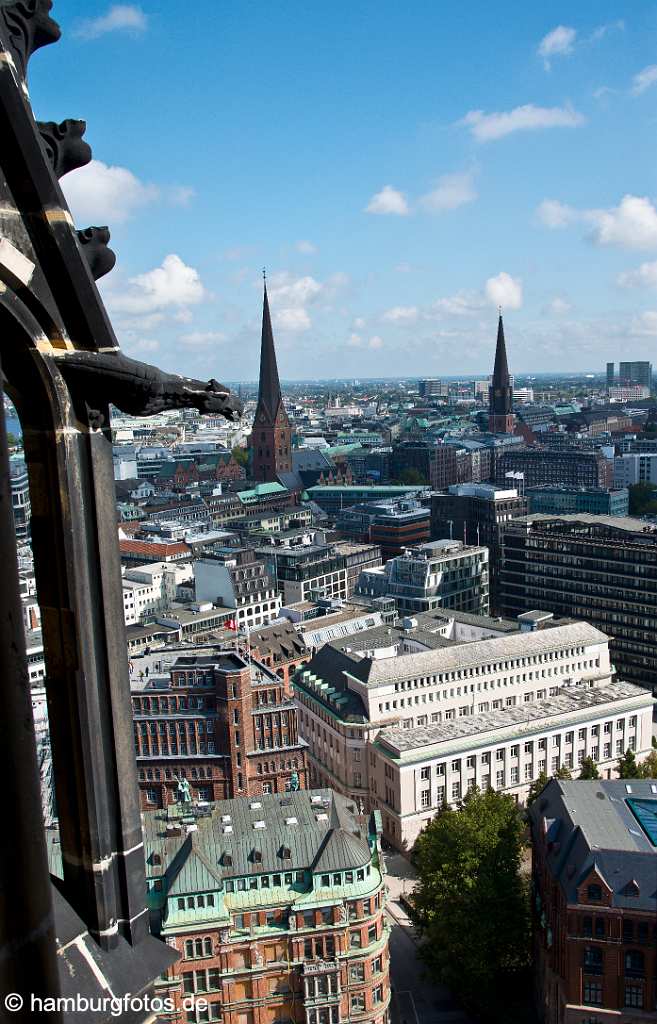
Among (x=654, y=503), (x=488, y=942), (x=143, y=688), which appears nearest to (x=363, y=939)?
(x=488, y=942)

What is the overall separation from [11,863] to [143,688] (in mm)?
54165

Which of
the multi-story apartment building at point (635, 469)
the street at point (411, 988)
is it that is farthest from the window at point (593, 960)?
the multi-story apartment building at point (635, 469)

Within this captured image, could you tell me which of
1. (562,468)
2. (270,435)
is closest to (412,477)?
(562,468)

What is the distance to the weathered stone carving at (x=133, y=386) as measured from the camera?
19.2 feet

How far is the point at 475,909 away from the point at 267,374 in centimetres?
12655

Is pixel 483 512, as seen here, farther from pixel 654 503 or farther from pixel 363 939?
pixel 363 939

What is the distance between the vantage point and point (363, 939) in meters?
37.4

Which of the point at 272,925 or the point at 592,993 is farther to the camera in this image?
the point at 592,993

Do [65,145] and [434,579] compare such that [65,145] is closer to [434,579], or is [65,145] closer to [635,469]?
[434,579]

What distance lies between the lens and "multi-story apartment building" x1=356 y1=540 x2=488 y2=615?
318 feet

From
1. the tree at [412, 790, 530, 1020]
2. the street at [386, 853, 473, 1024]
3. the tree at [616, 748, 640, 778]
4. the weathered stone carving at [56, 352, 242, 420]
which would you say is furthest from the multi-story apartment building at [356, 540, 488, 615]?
the weathered stone carving at [56, 352, 242, 420]

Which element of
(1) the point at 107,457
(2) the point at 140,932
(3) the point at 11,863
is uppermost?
(1) the point at 107,457

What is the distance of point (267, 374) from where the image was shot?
16212cm

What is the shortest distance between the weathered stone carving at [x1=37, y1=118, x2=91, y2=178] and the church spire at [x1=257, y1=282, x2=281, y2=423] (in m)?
152
